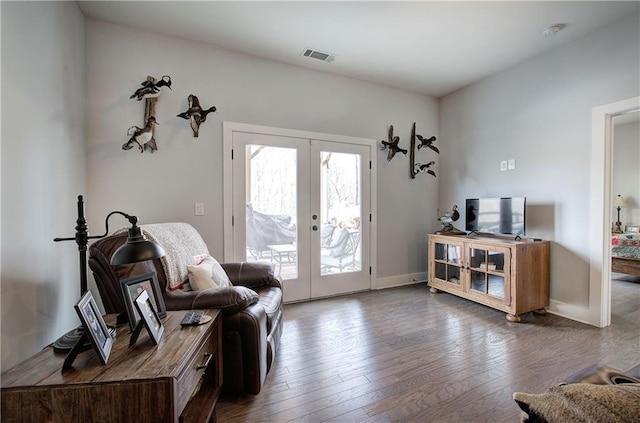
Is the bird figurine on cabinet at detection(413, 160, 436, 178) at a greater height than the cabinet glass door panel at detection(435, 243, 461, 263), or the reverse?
the bird figurine on cabinet at detection(413, 160, 436, 178)

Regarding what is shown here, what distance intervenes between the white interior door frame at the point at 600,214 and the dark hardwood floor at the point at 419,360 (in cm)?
23

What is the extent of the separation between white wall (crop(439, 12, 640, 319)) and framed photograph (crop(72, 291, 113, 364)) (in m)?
3.81

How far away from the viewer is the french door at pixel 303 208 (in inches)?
123

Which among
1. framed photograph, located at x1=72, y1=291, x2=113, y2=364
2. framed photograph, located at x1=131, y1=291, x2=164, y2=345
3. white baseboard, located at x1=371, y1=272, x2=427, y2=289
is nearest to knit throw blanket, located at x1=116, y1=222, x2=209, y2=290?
framed photograph, located at x1=131, y1=291, x2=164, y2=345

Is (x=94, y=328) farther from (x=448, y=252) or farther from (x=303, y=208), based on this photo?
(x=448, y=252)

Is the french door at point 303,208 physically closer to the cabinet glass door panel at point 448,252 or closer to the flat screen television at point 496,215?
the cabinet glass door panel at point 448,252

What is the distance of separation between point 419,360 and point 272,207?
2063 mm

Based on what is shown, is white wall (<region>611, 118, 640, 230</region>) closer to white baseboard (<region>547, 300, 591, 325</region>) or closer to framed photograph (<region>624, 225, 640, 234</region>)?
framed photograph (<region>624, 225, 640, 234</region>)

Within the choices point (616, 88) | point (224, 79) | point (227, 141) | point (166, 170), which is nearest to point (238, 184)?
point (227, 141)

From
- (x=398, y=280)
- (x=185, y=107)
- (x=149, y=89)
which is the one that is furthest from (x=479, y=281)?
(x=149, y=89)

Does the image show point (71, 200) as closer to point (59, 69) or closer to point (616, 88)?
point (59, 69)

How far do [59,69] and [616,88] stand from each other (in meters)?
4.55

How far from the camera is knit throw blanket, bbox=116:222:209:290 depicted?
1.88m

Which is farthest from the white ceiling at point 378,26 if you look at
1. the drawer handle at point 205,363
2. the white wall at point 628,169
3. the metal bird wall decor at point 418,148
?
the white wall at point 628,169
